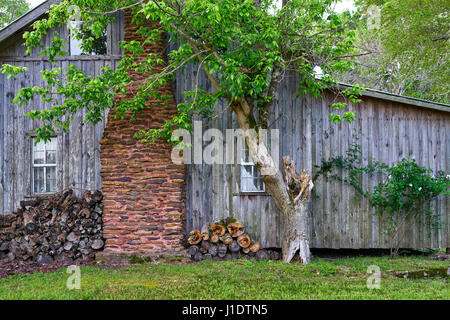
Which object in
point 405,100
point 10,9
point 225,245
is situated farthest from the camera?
point 10,9

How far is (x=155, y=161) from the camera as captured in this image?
9.72m

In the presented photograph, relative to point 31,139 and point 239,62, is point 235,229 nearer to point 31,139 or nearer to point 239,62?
point 239,62

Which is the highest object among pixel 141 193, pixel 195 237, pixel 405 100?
pixel 405 100

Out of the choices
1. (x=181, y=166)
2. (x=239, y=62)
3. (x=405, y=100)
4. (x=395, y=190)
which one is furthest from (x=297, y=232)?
(x=405, y=100)

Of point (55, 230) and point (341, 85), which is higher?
point (341, 85)

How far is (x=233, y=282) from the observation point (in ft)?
23.5

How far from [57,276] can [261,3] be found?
6939 mm

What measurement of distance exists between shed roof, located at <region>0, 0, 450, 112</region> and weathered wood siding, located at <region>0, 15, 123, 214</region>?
637 mm

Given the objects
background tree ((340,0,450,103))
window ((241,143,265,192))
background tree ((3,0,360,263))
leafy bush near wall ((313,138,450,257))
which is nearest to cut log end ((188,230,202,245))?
window ((241,143,265,192))

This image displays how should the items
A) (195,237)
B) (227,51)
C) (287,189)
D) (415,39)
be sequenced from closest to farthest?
(227,51)
(287,189)
(195,237)
(415,39)

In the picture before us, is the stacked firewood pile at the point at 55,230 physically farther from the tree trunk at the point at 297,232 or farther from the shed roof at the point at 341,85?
the tree trunk at the point at 297,232

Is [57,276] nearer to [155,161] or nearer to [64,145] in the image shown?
[155,161]

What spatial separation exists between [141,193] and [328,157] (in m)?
4.57

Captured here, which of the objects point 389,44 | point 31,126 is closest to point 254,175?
point 31,126
